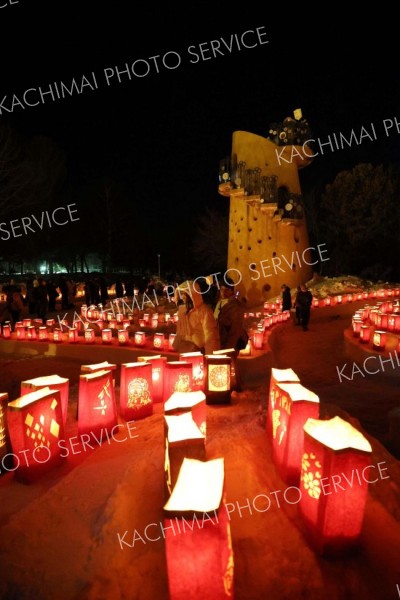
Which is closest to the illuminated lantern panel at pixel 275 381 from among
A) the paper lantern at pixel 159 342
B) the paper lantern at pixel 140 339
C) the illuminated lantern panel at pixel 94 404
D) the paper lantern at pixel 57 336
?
the illuminated lantern panel at pixel 94 404

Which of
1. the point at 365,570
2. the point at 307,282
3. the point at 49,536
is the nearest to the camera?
the point at 365,570

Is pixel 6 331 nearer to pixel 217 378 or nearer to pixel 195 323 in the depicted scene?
pixel 195 323

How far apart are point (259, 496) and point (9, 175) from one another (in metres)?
19.1

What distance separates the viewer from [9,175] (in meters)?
18.0

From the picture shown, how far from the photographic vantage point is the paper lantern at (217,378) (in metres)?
4.93

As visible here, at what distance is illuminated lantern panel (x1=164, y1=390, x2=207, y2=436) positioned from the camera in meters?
3.22

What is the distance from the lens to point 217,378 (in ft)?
16.3

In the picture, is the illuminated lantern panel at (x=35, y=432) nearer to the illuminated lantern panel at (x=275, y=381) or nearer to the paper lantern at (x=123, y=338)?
the illuminated lantern panel at (x=275, y=381)

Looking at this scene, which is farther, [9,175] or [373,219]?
[373,219]

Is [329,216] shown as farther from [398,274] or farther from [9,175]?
[9,175]

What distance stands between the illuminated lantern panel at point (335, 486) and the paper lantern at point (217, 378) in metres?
2.32

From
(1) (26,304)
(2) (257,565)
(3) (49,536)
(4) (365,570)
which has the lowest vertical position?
(4) (365,570)

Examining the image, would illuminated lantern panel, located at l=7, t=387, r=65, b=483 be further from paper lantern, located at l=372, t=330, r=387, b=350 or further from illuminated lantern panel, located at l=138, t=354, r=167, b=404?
paper lantern, located at l=372, t=330, r=387, b=350

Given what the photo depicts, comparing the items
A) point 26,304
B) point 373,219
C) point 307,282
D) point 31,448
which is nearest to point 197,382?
point 31,448
